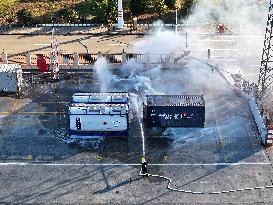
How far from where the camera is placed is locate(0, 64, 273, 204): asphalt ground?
3984 cm

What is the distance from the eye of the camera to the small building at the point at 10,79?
169ft

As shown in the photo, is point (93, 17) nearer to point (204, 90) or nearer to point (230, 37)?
point (230, 37)

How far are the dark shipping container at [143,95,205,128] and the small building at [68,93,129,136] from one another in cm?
204

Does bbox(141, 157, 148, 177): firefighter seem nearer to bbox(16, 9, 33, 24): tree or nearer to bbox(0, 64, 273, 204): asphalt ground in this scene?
bbox(0, 64, 273, 204): asphalt ground

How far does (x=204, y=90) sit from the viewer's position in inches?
2069

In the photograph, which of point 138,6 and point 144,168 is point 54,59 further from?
point 138,6

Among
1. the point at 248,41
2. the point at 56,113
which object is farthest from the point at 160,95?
the point at 248,41

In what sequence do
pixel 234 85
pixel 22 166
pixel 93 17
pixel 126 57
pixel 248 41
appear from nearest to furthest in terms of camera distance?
1. pixel 22 166
2. pixel 234 85
3. pixel 126 57
4. pixel 248 41
5. pixel 93 17

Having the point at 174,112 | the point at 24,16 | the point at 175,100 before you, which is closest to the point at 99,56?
the point at 175,100

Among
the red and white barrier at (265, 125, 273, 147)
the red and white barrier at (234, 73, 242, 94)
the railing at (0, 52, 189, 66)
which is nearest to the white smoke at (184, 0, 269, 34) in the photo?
the railing at (0, 52, 189, 66)

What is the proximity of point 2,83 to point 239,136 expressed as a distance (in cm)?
2146

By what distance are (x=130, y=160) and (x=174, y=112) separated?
562 centimetres

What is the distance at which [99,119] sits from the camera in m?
45.2

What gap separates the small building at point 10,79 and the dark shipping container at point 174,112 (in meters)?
12.5
